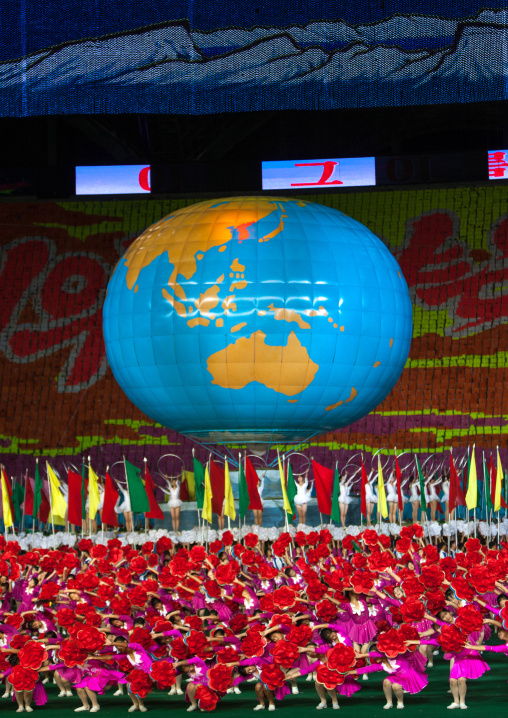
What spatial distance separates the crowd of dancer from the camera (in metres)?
7.59

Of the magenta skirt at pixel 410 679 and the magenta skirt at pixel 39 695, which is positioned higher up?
the magenta skirt at pixel 410 679

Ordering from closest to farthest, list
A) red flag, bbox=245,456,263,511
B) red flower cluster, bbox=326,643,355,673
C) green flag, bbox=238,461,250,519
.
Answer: red flower cluster, bbox=326,643,355,673, green flag, bbox=238,461,250,519, red flag, bbox=245,456,263,511

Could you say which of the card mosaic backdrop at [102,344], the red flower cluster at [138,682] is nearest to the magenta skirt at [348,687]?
the red flower cluster at [138,682]

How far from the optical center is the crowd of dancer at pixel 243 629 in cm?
759

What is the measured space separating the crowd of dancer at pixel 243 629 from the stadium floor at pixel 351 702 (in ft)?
0.32

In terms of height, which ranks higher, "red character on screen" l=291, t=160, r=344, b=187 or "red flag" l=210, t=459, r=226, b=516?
"red character on screen" l=291, t=160, r=344, b=187

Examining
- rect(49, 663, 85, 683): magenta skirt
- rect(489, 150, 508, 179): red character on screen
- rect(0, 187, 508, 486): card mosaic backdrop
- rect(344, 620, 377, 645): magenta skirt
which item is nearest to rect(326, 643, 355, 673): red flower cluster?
rect(344, 620, 377, 645): magenta skirt

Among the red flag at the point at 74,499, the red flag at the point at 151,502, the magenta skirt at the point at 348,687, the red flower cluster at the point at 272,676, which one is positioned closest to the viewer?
the red flower cluster at the point at 272,676

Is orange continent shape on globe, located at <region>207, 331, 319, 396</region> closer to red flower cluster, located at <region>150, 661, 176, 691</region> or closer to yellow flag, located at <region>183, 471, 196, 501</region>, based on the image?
red flower cluster, located at <region>150, 661, 176, 691</region>

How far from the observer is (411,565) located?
10.6 metres

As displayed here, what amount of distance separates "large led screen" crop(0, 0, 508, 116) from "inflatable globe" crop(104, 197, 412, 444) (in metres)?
2.54

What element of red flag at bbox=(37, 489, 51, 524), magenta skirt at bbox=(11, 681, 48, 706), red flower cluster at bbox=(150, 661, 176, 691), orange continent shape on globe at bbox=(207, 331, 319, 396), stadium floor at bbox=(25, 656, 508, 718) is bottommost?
stadium floor at bbox=(25, 656, 508, 718)

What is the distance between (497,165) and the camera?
2572 cm

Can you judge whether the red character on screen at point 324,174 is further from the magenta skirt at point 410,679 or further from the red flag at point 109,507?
the magenta skirt at point 410,679
